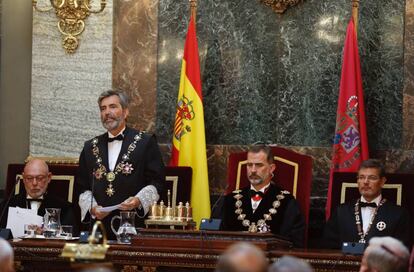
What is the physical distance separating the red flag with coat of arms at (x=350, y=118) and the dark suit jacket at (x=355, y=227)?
37.6 inches

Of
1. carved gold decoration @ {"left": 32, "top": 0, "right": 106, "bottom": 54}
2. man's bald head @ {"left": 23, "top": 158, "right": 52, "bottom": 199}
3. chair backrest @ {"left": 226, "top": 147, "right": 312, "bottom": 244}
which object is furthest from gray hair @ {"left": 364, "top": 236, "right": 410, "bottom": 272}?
carved gold decoration @ {"left": 32, "top": 0, "right": 106, "bottom": 54}

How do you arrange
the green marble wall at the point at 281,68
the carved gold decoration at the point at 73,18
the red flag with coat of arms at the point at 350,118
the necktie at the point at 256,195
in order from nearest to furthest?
the necktie at the point at 256,195 < the red flag with coat of arms at the point at 350,118 < the green marble wall at the point at 281,68 < the carved gold decoration at the point at 73,18

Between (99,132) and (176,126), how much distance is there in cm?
85

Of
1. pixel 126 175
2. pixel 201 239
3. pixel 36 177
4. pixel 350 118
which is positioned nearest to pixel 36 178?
pixel 36 177

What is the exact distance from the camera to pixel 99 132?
1073 cm

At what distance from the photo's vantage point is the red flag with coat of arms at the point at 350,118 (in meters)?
9.78

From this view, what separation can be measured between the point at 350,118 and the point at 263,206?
1453 mm

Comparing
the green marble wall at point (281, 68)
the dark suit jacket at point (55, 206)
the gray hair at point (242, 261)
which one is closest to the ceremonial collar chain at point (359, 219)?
the green marble wall at point (281, 68)

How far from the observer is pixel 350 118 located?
9828 mm

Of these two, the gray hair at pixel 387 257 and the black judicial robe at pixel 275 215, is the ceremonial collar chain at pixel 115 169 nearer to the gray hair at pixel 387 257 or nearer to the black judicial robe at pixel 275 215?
the black judicial robe at pixel 275 215

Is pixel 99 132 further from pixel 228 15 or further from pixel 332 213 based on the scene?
pixel 332 213

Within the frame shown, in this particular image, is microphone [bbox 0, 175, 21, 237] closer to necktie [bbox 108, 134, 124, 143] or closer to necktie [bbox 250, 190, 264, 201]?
necktie [bbox 108, 134, 124, 143]

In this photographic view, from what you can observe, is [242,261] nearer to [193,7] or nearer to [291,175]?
[291,175]

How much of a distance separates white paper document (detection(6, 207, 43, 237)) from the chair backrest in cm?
179
